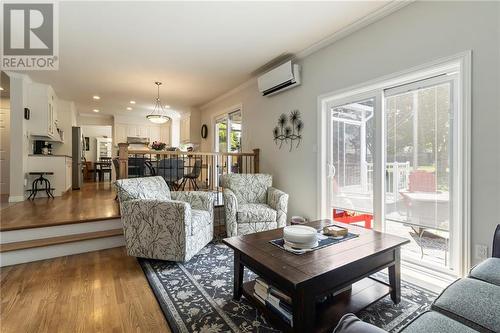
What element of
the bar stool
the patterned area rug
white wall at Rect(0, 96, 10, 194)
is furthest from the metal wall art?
white wall at Rect(0, 96, 10, 194)

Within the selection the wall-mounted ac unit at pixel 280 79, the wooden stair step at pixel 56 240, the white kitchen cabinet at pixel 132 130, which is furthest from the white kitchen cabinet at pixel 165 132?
the wooden stair step at pixel 56 240

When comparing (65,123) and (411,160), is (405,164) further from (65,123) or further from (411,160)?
(65,123)

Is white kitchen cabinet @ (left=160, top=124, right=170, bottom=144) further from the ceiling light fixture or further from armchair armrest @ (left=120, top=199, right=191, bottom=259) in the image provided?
armchair armrest @ (left=120, top=199, right=191, bottom=259)

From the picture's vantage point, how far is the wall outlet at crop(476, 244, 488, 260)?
195 centimetres

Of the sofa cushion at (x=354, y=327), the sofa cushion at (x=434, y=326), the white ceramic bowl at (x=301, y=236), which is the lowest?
the sofa cushion at (x=434, y=326)

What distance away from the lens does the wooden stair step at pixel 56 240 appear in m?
2.61

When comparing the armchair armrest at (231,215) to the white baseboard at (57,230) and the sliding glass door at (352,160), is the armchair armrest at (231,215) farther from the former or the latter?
the white baseboard at (57,230)

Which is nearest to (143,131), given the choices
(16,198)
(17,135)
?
(17,135)

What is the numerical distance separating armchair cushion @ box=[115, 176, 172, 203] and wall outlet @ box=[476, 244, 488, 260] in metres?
3.10

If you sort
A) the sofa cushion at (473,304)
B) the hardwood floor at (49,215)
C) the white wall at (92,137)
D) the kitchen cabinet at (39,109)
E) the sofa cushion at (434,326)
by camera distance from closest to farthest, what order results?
1. the sofa cushion at (434,326)
2. the sofa cushion at (473,304)
3. the hardwood floor at (49,215)
4. the kitchen cabinet at (39,109)
5. the white wall at (92,137)

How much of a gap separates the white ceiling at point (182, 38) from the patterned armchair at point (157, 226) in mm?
1900

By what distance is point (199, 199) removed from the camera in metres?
3.12

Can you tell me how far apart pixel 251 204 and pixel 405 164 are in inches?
78.6

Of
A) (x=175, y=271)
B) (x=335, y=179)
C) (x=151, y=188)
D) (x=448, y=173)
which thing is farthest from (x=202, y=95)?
(x=448, y=173)
